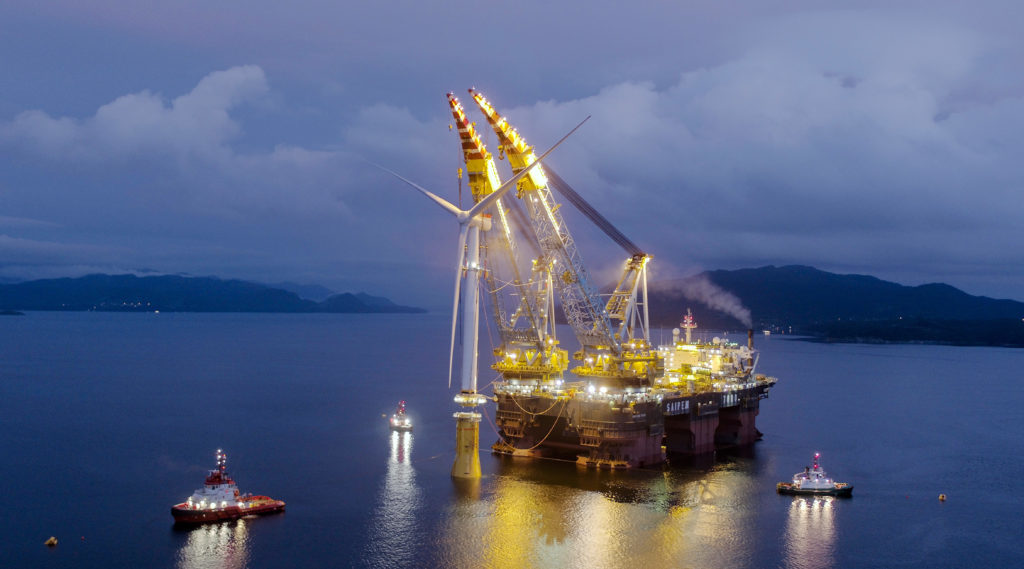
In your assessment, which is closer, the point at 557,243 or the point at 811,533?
the point at 811,533

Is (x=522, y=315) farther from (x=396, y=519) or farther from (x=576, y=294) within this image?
(x=396, y=519)

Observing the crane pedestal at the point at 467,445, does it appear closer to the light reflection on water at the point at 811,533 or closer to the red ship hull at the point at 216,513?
the red ship hull at the point at 216,513

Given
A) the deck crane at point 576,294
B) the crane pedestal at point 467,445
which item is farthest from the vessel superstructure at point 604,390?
the crane pedestal at point 467,445

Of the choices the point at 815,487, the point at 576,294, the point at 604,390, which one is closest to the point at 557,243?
the point at 576,294

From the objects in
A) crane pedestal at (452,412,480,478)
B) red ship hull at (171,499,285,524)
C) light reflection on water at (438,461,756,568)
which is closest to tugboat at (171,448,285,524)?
red ship hull at (171,499,285,524)

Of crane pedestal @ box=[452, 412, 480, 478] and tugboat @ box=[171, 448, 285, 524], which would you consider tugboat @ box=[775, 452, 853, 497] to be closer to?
crane pedestal @ box=[452, 412, 480, 478]

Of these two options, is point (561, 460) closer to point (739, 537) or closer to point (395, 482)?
point (395, 482)

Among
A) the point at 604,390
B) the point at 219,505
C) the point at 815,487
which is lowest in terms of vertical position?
the point at 815,487
